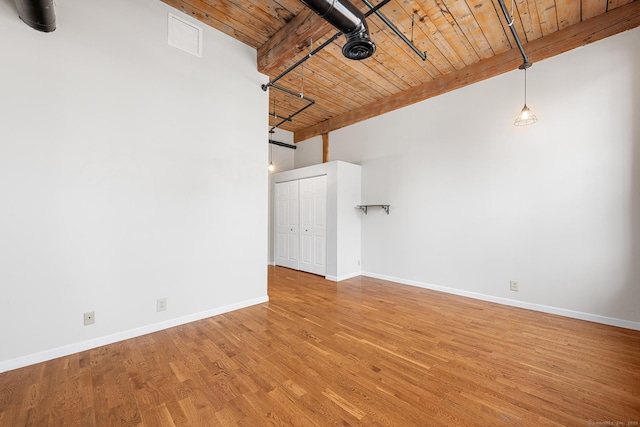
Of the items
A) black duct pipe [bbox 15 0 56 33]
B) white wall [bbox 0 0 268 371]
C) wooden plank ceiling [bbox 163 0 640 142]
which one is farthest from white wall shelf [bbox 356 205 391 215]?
black duct pipe [bbox 15 0 56 33]

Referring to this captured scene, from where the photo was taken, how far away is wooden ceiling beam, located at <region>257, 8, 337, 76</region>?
2783mm

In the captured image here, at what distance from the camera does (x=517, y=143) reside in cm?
352

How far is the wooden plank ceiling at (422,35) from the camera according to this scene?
110 inches

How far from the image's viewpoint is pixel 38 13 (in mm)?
2016

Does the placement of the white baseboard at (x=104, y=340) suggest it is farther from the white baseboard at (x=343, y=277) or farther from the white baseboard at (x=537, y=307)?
the white baseboard at (x=537, y=307)

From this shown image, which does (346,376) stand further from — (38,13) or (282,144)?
(282,144)

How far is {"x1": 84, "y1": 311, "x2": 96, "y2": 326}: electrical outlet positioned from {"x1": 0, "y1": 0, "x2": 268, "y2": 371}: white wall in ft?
0.13

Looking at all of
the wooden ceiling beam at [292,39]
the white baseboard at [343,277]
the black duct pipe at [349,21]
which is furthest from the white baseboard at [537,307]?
the wooden ceiling beam at [292,39]

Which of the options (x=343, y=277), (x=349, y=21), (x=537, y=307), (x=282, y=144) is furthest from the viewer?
(x=282, y=144)

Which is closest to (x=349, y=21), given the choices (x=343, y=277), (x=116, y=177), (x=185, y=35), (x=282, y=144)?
(x=185, y=35)

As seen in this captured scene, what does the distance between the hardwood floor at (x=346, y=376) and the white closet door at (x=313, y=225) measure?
2202mm

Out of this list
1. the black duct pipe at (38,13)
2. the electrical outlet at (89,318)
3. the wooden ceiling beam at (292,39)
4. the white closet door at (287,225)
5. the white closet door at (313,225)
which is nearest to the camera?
the black duct pipe at (38,13)

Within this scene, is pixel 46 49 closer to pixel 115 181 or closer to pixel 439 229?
pixel 115 181

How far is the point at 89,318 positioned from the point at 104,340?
260 mm
